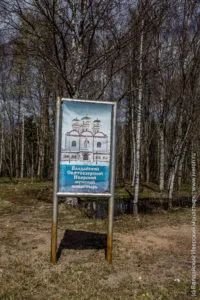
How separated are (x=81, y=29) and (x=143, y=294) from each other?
7.43 metres

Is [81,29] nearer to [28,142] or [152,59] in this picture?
[152,59]

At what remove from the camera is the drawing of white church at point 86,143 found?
4.86 m

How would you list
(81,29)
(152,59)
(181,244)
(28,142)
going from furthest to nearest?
(28,142) < (152,59) < (81,29) < (181,244)

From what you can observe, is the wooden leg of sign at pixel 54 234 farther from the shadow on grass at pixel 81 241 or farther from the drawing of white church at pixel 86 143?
the drawing of white church at pixel 86 143

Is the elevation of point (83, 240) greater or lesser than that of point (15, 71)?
lesser

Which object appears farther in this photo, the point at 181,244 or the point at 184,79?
the point at 184,79

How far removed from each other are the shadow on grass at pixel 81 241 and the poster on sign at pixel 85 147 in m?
1.47

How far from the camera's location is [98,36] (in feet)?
29.2

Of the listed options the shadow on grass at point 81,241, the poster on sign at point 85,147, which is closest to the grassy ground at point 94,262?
the shadow on grass at point 81,241

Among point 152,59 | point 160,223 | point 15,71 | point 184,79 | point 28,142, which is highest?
point 15,71

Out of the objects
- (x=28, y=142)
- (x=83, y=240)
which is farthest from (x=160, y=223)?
(x=28, y=142)

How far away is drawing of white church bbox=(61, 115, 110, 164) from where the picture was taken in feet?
16.0

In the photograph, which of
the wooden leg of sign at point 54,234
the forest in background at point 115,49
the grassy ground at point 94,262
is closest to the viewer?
the grassy ground at point 94,262

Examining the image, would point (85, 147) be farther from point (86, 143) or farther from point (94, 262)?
point (94, 262)
